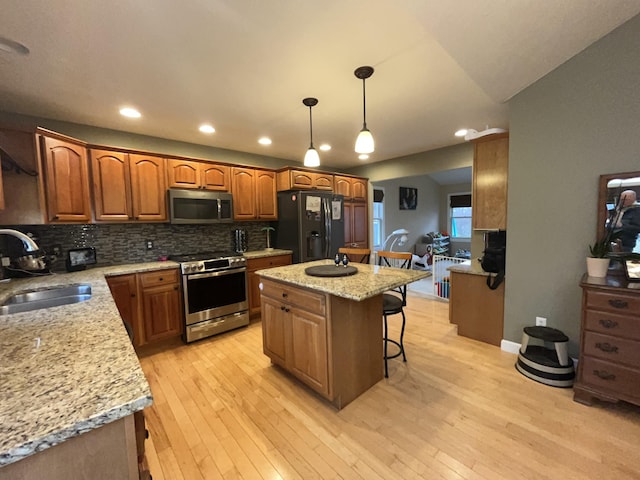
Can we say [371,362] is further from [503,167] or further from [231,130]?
[231,130]

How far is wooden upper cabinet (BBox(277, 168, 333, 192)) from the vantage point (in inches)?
161

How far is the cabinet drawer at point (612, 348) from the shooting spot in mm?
1719

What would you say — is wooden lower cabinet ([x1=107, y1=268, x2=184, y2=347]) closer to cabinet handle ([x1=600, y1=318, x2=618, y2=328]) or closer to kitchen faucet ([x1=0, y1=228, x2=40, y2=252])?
kitchen faucet ([x1=0, y1=228, x2=40, y2=252])

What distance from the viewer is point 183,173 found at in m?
3.35

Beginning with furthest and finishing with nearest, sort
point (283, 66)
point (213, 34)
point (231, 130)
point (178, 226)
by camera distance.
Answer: point (178, 226) < point (231, 130) < point (283, 66) < point (213, 34)

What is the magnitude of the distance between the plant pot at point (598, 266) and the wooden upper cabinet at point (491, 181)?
824 millimetres

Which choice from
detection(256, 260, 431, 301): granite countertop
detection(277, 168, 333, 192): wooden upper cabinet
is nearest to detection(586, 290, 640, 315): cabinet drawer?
detection(256, 260, 431, 301): granite countertop

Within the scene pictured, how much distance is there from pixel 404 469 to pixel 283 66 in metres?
2.65

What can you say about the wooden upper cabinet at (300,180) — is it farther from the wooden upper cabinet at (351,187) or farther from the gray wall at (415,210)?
the gray wall at (415,210)

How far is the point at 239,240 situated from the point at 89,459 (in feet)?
11.3

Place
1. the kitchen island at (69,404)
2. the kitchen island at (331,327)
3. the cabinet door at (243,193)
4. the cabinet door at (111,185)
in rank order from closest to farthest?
1. the kitchen island at (69,404)
2. the kitchen island at (331,327)
3. the cabinet door at (111,185)
4. the cabinet door at (243,193)

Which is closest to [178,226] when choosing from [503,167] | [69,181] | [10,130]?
[69,181]

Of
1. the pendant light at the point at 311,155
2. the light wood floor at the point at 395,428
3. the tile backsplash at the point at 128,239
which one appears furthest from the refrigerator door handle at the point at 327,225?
the light wood floor at the point at 395,428

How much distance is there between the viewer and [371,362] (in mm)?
2178
